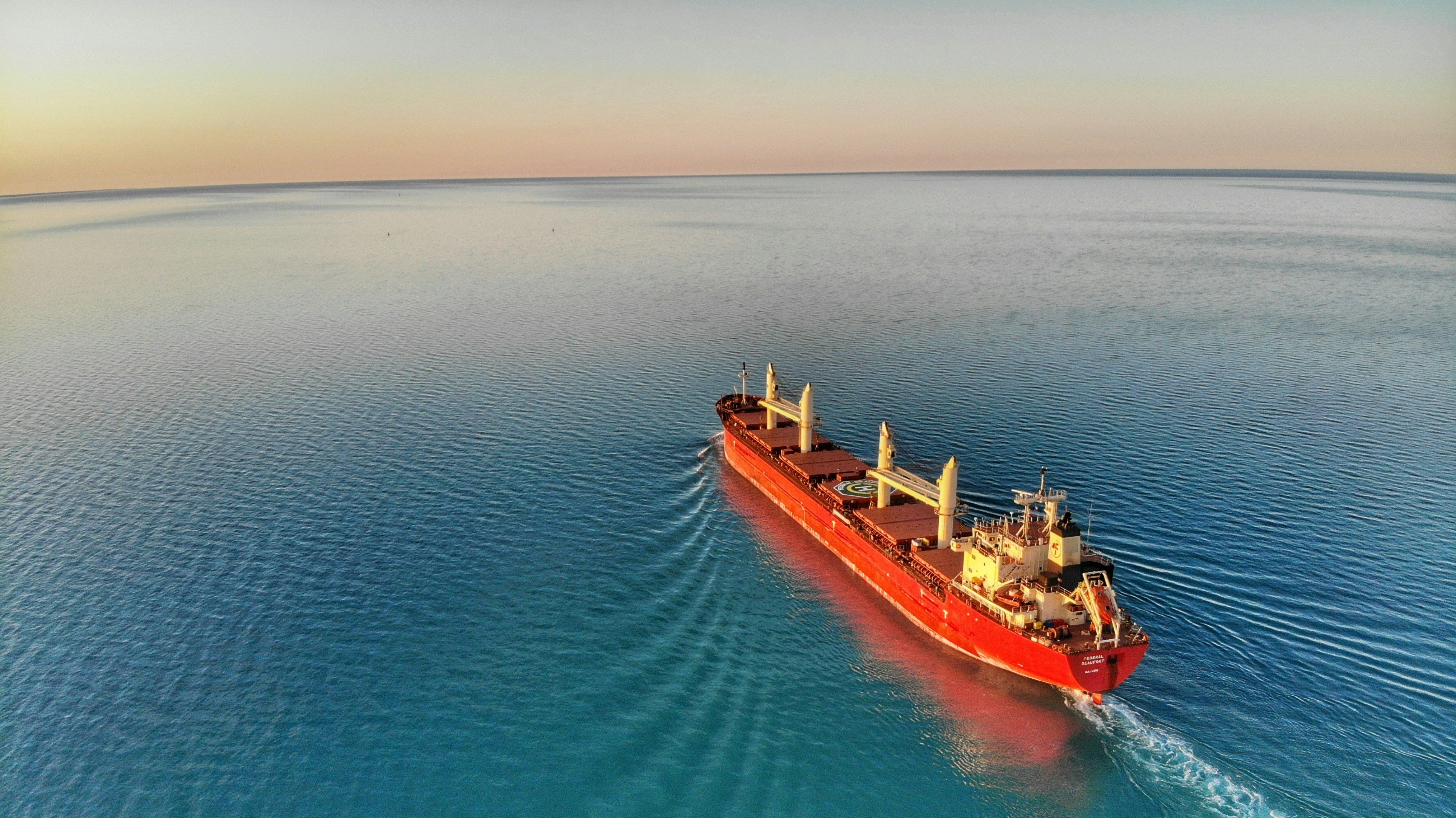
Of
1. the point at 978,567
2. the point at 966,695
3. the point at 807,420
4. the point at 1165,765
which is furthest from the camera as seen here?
the point at 807,420

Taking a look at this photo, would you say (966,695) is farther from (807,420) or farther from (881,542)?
(807,420)

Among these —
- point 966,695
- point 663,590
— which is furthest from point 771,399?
point 966,695

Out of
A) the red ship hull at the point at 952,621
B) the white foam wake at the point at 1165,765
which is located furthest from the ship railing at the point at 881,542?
the white foam wake at the point at 1165,765

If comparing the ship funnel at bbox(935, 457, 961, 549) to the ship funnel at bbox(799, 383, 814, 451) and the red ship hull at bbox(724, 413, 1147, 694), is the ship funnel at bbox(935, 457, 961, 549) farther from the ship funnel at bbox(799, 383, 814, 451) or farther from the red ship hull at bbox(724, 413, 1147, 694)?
the ship funnel at bbox(799, 383, 814, 451)

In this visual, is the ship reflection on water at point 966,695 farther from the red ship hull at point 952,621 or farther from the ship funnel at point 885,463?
the ship funnel at point 885,463

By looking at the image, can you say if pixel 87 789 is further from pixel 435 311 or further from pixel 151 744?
pixel 435 311

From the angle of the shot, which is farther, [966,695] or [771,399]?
[771,399]
